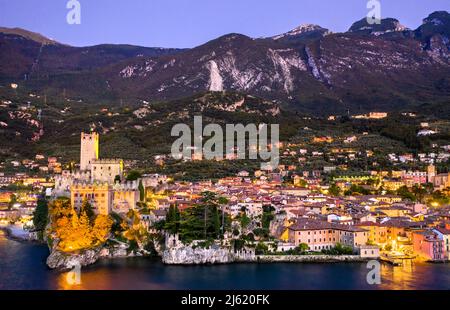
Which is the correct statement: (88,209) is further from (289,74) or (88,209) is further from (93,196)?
(289,74)

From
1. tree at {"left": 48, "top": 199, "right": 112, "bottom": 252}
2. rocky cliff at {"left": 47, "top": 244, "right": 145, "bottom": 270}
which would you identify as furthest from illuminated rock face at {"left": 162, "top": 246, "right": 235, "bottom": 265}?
tree at {"left": 48, "top": 199, "right": 112, "bottom": 252}

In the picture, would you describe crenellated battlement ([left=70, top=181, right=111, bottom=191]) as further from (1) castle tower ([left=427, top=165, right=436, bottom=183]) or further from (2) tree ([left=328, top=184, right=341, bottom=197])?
(1) castle tower ([left=427, top=165, right=436, bottom=183])

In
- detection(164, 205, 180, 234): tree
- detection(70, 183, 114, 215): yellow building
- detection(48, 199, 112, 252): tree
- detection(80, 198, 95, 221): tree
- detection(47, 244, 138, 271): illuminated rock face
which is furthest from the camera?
detection(70, 183, 114, 215): yellow building

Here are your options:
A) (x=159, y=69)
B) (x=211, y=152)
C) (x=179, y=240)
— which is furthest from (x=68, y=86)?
(x=179, y=240)

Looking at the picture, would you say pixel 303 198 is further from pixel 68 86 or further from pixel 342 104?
pixel 68 86

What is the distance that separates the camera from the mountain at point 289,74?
418 feet

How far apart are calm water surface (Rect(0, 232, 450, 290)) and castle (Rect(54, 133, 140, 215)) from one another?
4381mm

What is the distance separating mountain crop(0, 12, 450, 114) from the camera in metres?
127

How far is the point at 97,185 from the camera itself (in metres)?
32.2

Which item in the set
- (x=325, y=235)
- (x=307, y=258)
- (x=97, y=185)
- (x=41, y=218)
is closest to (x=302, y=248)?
(x=307, y=258)

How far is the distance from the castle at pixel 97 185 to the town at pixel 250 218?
0.05m

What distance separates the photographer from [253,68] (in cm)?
14350

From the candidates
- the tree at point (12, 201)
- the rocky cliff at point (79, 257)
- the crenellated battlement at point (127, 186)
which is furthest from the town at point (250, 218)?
the tree at point (12, 201)

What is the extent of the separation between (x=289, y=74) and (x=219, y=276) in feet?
391
